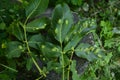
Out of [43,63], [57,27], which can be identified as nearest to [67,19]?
[57,27]

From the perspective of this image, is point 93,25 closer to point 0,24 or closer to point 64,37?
point 64,37

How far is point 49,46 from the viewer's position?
231 centimetres

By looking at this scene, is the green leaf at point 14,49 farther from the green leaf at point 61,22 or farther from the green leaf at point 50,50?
the green leaf at point 61,22

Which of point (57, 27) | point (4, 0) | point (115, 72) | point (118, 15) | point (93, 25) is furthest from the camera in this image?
point (118, 15)

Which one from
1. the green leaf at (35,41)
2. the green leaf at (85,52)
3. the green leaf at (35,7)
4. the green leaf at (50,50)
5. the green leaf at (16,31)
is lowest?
the green leaf at (85,52)

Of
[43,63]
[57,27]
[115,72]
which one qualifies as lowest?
[115,72]

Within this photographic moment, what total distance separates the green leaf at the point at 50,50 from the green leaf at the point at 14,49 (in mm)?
174

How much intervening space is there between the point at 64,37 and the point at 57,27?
10 centimetres

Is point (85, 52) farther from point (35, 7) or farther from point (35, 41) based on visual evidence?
point (35, 7)

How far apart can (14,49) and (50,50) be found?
0.93ft

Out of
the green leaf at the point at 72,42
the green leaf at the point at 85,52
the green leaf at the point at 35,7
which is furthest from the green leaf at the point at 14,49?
the green leaf at the point at 85,52

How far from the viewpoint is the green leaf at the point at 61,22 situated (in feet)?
7.48

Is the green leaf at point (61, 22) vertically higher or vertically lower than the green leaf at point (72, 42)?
higher

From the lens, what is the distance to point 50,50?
2.29m
